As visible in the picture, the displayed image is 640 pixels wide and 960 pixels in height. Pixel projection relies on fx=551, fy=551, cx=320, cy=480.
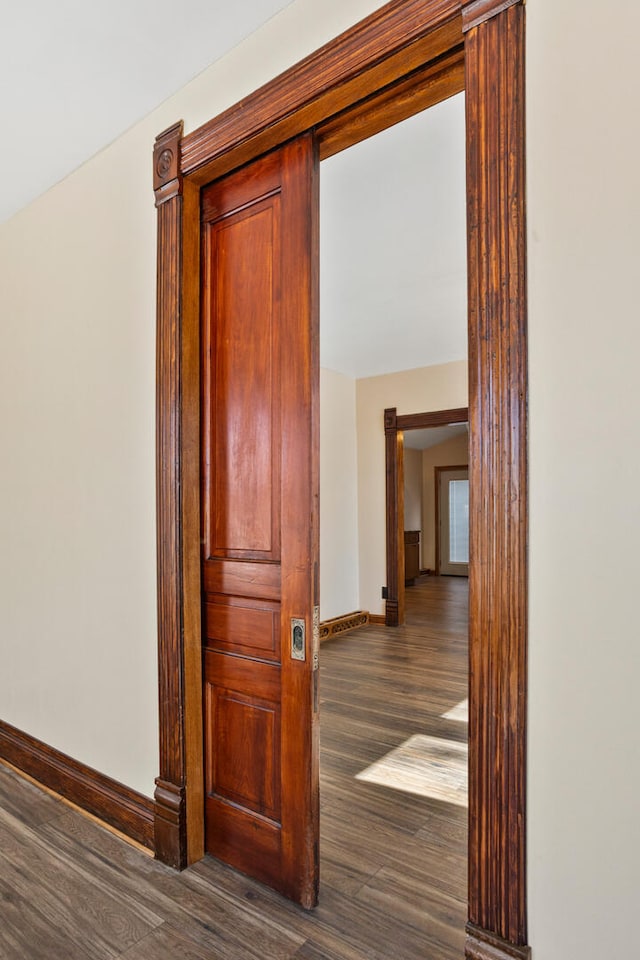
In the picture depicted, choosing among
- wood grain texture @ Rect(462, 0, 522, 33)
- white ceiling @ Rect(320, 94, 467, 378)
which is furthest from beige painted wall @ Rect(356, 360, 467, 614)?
wood grain texture @ Rect(462, 0, 522, 33)

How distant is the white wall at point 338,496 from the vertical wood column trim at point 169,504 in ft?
11.9

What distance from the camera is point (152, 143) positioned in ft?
7.02

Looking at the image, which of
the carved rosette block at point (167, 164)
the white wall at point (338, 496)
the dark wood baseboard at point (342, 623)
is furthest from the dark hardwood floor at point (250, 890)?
the white wall at point (338, 496)

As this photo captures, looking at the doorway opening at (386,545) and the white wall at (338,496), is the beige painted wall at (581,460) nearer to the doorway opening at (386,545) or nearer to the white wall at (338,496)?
the doorway opening at (386,545)

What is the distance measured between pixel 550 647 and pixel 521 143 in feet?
3.67

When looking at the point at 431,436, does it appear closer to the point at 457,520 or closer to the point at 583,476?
the point at 457,520

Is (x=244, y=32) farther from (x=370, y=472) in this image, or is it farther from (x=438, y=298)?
(x=370, y=472)

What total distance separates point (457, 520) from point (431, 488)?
2.79 feet

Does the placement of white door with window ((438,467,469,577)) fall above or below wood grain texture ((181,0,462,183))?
below

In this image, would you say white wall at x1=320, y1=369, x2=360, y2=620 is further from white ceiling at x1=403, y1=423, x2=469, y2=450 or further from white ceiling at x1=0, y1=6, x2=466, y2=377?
white ceiling at x1=403, y1=423, x2=469, y2=450

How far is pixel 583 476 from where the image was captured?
115cm

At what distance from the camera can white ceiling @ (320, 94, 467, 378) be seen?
90.6 inches

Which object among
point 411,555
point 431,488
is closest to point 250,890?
point 411,555

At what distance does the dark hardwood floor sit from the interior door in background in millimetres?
138
